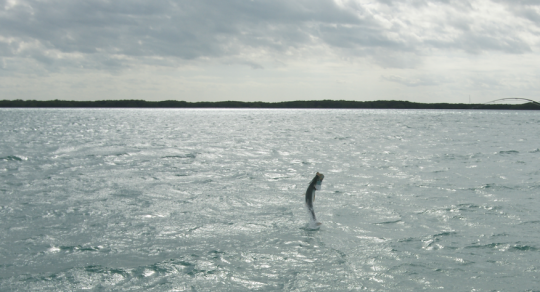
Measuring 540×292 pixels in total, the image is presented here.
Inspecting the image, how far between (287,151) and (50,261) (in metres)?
23.5

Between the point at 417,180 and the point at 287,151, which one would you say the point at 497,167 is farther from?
the point at 287,151

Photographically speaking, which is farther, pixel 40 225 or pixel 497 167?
A: pixel 497 167

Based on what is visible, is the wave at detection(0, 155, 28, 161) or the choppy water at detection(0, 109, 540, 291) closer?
the choppy water at detection(0, 109, 540, 291)

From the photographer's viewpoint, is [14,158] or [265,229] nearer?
[265,229]

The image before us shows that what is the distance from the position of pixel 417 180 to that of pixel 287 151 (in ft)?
44.7

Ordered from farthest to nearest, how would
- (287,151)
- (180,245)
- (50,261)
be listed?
1. (287,151)
2. (180,245)
3. (50,261)

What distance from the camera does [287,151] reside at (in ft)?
104

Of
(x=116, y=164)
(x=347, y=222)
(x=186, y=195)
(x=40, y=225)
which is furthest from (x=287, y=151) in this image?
(x=40, y=225)

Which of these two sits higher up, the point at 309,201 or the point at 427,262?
the point at 309,201

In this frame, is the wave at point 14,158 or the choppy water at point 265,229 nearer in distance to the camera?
the choppy water at point 265,229

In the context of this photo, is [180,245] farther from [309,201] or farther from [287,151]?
[287,151]

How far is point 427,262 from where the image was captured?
9195 mm

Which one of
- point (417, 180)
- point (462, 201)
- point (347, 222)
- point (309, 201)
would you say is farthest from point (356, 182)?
point (309, 201)

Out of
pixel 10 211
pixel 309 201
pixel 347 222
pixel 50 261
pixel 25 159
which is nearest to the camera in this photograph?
pixel 50 261
